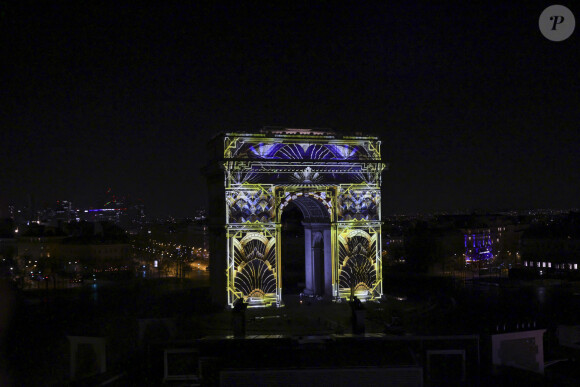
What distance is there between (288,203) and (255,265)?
2.71m

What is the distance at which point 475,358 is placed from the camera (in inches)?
510

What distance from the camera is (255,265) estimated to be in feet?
68.1

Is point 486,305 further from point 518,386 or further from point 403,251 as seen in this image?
point 403,251

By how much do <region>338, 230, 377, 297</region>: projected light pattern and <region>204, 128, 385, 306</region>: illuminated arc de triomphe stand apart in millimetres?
40

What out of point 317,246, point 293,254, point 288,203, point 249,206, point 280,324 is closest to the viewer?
point 280,324

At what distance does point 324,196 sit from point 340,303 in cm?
417

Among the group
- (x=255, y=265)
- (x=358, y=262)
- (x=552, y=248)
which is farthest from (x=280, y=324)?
(x=552, y=248)

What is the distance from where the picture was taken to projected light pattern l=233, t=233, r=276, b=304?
20562 millimetres

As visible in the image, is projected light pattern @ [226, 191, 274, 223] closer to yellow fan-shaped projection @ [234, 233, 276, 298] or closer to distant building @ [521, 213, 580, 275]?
yellow fan-shaped projection @ [234, 233, 276, 298]

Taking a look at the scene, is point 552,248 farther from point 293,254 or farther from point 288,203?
point 288,203

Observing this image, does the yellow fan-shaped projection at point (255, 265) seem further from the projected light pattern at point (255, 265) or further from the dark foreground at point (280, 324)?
the dark foreground at point (280, 324)

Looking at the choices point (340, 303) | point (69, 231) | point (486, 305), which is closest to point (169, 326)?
point (340, 303)

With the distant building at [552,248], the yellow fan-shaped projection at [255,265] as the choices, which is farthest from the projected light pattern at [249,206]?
the distant building at [552,248]

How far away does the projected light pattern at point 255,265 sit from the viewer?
20562mm
